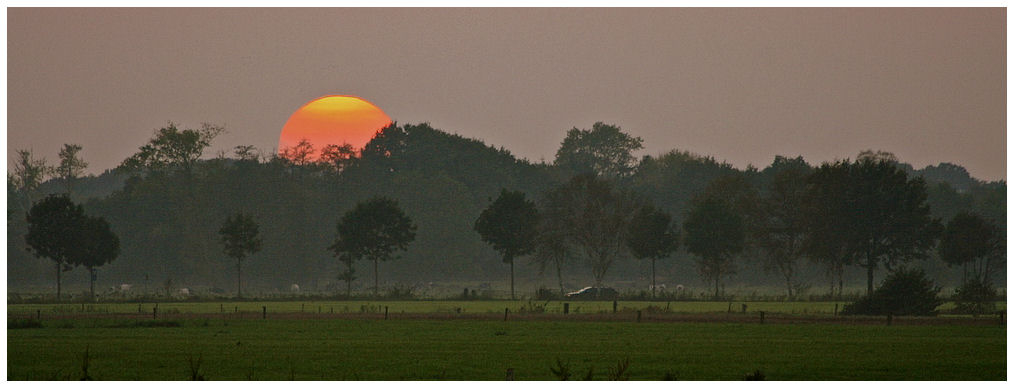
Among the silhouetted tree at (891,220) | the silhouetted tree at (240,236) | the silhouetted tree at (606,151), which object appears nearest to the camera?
the silhouetted tree at (891,220)

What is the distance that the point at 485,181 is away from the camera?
525ft

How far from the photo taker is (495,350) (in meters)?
47.3

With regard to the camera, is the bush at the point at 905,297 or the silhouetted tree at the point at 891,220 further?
the silhouetted tree at the point at 891,220

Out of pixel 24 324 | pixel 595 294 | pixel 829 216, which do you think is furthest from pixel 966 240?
pixel 24 324

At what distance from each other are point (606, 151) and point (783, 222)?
71805 millimetres

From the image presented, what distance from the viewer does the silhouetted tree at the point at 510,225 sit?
107 metres

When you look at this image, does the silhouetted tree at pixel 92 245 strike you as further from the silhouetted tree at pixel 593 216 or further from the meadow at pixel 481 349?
the silhouetted tree at pixel 593 216

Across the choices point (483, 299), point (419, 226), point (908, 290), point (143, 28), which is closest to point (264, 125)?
point (419, 226)

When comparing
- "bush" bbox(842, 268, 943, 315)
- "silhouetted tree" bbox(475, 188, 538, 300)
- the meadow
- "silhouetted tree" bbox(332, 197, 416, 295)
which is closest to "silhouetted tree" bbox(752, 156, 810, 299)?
"silhouetted tree" bbox(475, 188, 538, 300)

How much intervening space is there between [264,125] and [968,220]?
74.5 m

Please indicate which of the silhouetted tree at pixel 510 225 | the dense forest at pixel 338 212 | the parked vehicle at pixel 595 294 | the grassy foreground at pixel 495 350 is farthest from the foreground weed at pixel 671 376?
the dense forest at pixel 338 212

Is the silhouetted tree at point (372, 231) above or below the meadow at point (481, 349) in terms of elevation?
above

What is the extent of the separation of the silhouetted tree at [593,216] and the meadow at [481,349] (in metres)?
42.5

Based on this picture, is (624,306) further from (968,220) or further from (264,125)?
(264,125)
